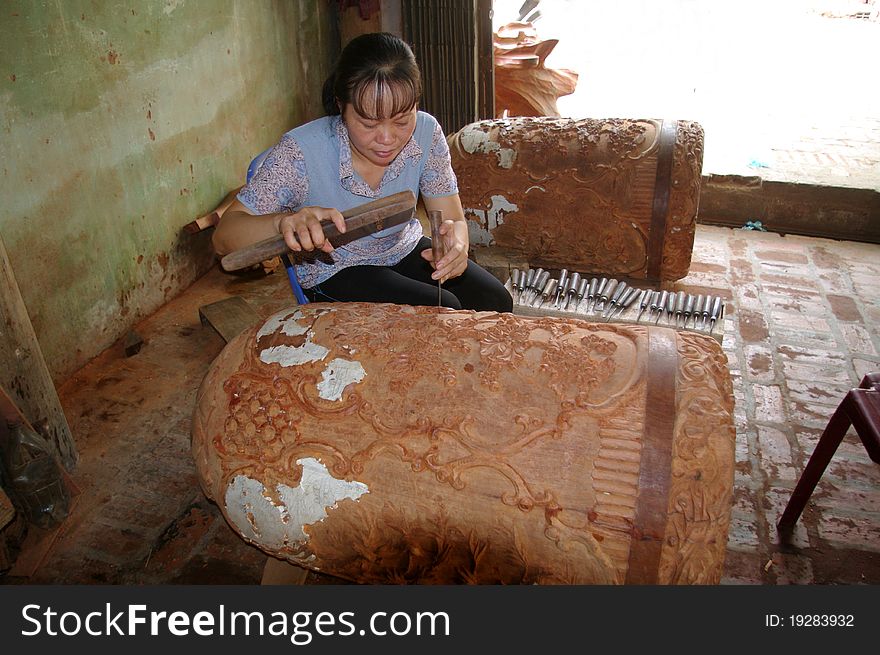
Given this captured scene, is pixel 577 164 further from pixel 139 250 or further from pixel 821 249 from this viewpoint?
pixel 139 250

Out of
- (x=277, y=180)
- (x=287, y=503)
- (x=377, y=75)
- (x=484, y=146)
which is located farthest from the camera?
(x=484, y=146)

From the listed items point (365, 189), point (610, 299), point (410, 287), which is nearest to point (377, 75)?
point (365, 189)

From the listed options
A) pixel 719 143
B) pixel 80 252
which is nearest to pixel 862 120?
pixel 719 143

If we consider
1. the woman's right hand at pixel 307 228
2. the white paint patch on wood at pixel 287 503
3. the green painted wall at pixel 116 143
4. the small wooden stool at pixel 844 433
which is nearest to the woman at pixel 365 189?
the woman's right hand at pixel 307 228

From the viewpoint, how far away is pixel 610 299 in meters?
3.51

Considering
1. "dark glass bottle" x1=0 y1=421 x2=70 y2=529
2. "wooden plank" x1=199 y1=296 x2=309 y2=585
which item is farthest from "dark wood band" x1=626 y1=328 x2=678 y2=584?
"wooden plank" x1=199 y1=296 x2=309 y2=585

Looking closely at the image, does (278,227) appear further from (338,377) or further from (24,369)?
(24,369)

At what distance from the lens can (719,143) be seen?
587 cm

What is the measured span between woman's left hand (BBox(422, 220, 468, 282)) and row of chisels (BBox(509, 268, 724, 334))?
1316 millimetres

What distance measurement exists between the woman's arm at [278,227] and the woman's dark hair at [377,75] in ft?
1.27

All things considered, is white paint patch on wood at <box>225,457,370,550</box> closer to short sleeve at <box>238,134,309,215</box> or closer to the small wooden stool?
short sleeve at <box>238,134,309,215</box>

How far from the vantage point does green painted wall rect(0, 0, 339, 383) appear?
2.85 metres

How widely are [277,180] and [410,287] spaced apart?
1.94ft

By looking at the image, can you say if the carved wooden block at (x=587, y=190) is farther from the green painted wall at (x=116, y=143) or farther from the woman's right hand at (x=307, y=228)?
the woman's right hand at (x=307, y=228)
